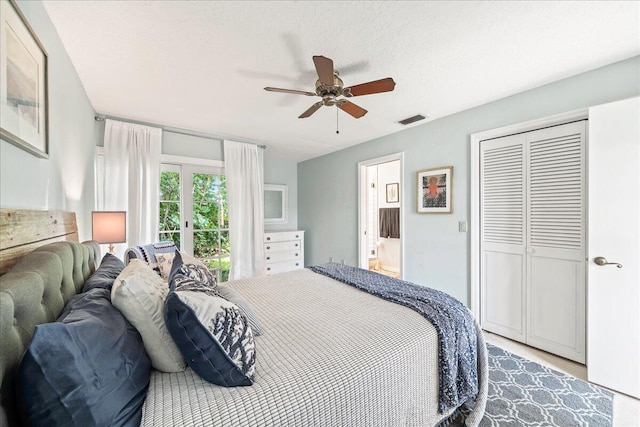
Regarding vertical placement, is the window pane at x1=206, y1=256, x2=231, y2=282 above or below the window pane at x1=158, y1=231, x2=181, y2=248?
below

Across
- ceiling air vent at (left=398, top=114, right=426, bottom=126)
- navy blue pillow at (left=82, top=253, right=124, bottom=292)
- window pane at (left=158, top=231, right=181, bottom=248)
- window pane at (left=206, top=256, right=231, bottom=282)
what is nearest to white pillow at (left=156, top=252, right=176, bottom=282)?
navy blue pillow at (left=82, top=253, right=124, bottom=292)

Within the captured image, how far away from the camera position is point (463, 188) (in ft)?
9.73

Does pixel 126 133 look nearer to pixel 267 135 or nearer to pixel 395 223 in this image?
pixel 267 135

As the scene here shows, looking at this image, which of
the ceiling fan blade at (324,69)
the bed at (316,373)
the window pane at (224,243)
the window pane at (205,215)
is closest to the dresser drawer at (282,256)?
the window pane at (224,243)

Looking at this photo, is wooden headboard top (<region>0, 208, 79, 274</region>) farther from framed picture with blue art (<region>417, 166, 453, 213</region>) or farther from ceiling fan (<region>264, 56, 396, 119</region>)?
framed picture with blue art (<region>417, 166, 453, 213</region>)

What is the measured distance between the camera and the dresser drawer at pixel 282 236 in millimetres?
4648

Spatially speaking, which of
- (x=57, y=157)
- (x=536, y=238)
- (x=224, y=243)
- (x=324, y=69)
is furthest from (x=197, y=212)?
(x=536, y=238)

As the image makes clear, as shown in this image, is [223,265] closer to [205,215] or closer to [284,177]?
[205,215]

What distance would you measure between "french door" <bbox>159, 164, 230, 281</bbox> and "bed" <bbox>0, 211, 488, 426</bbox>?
233 cm

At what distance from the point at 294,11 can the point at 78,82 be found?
6.62 ft

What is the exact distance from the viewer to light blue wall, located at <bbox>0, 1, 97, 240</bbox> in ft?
3.62

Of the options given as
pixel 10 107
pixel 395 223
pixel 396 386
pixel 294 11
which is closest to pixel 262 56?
pixel 294 11

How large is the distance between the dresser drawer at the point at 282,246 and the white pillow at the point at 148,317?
3536 millimetres

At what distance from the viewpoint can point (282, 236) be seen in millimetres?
4824
